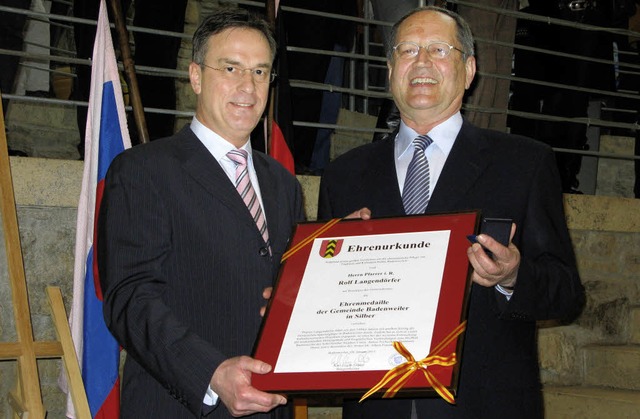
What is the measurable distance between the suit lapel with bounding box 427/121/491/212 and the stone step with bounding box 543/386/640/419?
7.94 ft

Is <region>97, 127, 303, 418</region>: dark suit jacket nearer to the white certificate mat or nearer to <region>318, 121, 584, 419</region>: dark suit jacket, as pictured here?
the white certificate mat

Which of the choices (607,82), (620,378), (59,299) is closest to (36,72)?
(59,299)

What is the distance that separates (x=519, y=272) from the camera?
215 cm

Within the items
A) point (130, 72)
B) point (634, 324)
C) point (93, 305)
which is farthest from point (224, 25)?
point (634, 324)

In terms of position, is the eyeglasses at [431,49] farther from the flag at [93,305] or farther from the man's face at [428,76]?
the flag at [93,305]

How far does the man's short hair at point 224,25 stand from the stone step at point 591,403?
9.18 feet

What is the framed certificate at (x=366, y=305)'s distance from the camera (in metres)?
1.96

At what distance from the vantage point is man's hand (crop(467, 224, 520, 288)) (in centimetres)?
200

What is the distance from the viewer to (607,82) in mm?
5941

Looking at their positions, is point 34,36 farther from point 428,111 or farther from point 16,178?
point 428,111

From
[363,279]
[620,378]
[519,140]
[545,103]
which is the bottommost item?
[620,378]

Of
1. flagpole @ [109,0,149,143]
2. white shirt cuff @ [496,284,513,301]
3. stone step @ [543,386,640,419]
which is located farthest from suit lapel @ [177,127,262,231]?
stone step @ [543,386,640,419]

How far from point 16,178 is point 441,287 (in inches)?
97.5

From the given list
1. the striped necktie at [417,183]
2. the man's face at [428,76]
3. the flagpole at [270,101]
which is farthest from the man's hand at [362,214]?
the flagpole at [270,101]
